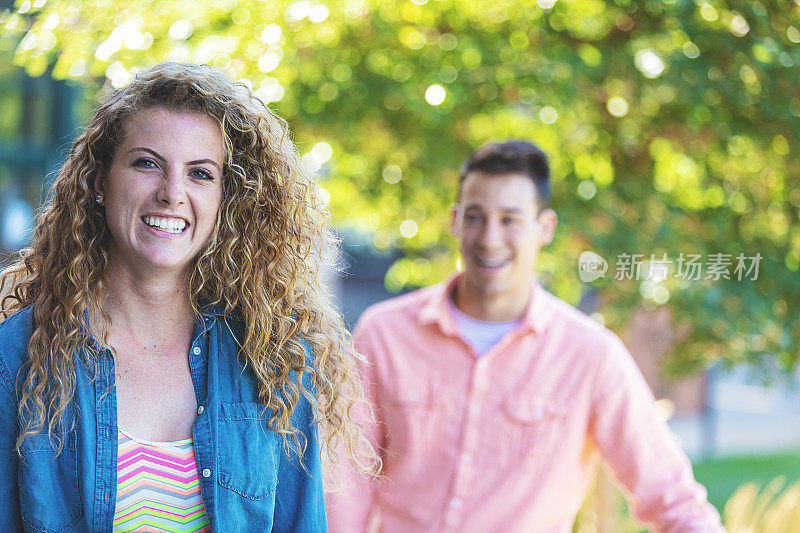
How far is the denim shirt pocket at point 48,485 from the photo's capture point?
70.9 inches

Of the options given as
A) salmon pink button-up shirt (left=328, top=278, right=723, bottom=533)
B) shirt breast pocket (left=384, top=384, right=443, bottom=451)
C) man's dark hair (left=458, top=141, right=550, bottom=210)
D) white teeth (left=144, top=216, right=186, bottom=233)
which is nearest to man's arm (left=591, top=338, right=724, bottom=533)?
salmon pink button-up shirt (left=328, top=278, right=723, bottom=533)

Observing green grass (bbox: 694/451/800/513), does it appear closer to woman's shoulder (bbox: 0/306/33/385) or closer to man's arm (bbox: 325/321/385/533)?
man's arm (bbox: 325/321/385/533)

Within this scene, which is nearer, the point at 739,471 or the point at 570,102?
the point at 570,102

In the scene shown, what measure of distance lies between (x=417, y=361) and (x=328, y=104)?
3.76 ft

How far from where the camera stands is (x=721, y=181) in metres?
3.77

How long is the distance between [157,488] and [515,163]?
1706 mm

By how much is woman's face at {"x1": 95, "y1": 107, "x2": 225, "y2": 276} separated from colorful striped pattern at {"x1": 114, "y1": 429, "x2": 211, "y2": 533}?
1.26 feet

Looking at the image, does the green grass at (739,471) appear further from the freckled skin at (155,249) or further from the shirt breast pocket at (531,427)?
the freckled skin at (155,249)

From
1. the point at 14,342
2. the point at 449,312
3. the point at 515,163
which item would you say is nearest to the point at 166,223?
the point at 14,342

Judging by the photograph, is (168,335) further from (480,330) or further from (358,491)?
(480,330)

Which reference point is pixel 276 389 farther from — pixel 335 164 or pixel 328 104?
pixel 335 164

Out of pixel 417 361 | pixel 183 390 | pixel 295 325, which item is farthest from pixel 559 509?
pixel 183 390

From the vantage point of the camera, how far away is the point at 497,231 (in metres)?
2.98

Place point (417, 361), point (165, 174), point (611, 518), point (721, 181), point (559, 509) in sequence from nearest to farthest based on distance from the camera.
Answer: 1. point (165, 174)
2. point (559, 509)
3. point (417, 361)
4. point (721, 181)
5. point (611, 518)
